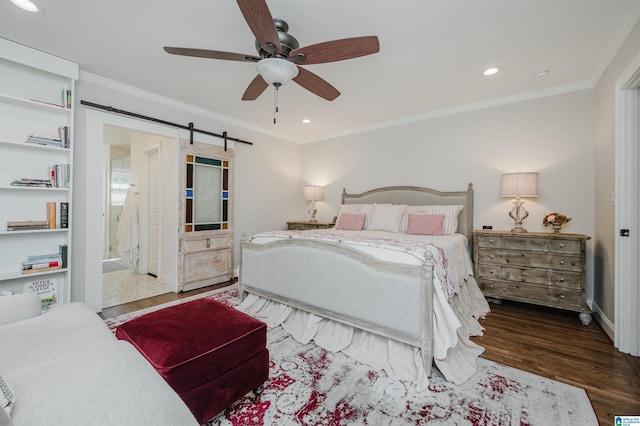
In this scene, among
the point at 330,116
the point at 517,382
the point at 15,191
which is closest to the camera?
the point at 517,382

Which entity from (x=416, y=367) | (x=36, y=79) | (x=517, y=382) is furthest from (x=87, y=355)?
(x=36, y=79)

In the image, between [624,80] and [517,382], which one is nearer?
[517,382]

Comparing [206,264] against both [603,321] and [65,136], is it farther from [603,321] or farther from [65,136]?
[603,321]

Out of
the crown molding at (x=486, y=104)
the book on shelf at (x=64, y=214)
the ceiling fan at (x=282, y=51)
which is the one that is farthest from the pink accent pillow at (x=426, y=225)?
the book on shelf at (x=64, y=214)

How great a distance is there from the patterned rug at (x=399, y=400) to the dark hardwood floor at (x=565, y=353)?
0.42 feet

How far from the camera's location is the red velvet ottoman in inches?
51.1

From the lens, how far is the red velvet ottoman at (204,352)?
130cm

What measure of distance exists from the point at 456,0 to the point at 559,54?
1.46m

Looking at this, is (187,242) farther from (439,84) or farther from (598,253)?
(598,253)

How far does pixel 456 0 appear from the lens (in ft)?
6.11

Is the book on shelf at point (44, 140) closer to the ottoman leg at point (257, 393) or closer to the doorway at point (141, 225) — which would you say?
the doorway at point (141, 225)

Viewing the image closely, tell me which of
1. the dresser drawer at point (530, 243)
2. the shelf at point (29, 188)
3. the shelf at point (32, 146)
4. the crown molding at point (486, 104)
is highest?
the crown molding at point (486, 104)

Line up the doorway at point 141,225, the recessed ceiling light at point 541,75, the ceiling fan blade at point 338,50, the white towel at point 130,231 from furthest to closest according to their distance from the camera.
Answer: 1. the white towel at point 130,231
2. the doorway at point 141,225
3. the recessed ceiling light at point 541,75
4. the ceiling fan blade at point 338,50

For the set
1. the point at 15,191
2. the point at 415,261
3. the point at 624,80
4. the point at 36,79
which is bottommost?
the point at 415,261
